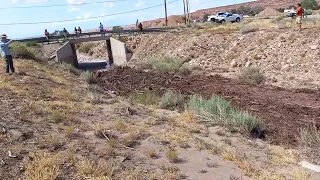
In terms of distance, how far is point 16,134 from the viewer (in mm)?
9055

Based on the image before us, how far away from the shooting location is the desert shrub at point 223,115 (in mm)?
11750

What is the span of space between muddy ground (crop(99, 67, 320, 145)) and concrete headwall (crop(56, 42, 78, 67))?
1251cm

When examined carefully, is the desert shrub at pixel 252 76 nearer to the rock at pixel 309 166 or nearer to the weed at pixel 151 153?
the rock at pixel 309 166

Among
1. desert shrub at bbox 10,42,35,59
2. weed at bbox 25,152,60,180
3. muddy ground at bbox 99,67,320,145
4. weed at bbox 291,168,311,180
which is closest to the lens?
weed at bbox 25,152,60,180

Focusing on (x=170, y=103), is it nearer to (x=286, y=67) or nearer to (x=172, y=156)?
(x=172, y=156)

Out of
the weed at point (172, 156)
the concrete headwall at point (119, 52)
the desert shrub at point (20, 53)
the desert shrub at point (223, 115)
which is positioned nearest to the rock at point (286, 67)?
the desert shrub at point (223, 115)

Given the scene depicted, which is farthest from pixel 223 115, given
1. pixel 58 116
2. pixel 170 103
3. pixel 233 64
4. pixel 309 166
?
pixel 233 64

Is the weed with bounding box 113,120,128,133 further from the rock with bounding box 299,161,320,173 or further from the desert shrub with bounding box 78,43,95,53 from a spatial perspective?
the desert shrub with bounding box 78,43,95,53

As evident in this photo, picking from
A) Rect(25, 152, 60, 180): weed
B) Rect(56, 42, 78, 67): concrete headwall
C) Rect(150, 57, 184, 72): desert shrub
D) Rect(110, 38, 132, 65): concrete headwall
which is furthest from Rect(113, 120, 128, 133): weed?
Rect(110, 38, 132, 65): concrete headwall

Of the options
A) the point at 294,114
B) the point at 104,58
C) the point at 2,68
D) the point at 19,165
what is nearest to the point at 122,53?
the point at 104,58

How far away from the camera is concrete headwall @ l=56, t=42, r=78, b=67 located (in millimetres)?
41406

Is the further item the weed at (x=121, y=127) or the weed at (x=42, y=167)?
the weed at (x=121, y=127)

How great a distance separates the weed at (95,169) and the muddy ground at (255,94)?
5.59m

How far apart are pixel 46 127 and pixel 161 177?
412 cm
